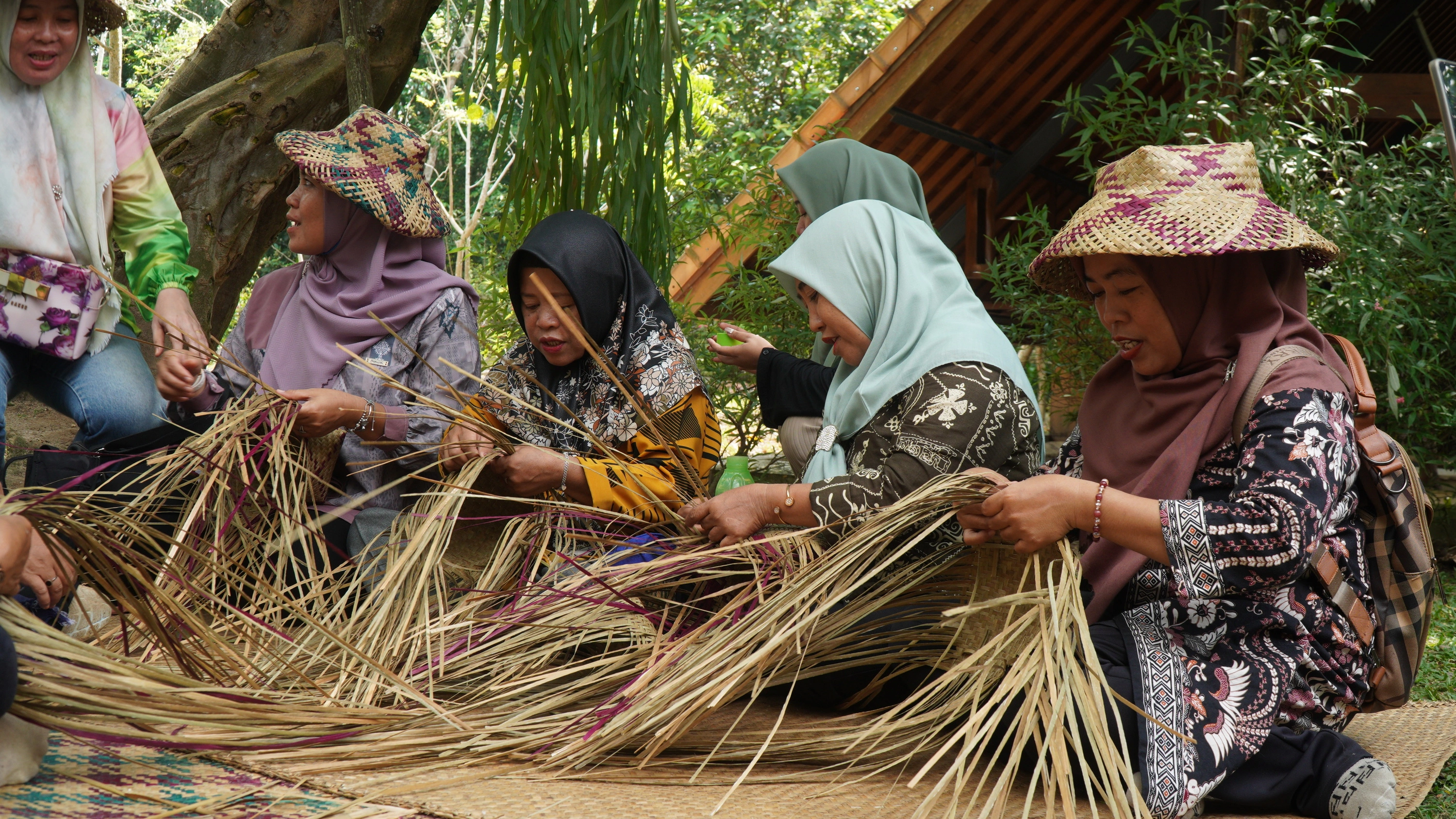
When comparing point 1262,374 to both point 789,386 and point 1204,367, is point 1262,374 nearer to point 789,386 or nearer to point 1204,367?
point 1204,367

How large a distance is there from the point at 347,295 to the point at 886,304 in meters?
1.27

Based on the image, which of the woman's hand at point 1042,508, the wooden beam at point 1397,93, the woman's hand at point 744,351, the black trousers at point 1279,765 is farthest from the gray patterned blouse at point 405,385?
the wooden beam at point 1397,93

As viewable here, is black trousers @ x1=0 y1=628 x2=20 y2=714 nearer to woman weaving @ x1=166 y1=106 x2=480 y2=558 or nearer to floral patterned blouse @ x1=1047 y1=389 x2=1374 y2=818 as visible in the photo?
woman weaving @ x1=166 y1=106 x2=480 y2=558

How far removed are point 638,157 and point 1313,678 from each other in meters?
2.01

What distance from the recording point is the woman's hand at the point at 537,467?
2.08 metres

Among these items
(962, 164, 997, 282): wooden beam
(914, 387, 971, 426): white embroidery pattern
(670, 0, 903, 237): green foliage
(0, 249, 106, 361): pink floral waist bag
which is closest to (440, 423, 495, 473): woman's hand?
(0, 249, 106, 361): pink floral waist bag

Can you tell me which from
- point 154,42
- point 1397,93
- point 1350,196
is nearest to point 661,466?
point 1350,196

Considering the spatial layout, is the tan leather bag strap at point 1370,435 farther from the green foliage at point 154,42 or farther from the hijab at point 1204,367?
the green foliage at point 154,42

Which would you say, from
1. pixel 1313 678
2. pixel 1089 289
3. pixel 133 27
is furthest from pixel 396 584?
pixel 133 27

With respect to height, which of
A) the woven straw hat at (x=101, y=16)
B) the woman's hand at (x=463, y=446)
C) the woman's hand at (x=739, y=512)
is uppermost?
the woven straw hat at (x=101, y=16)

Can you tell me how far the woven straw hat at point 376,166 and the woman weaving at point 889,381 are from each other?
0.91 metres

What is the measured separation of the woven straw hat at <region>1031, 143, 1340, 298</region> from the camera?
1515mm

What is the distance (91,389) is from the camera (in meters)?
2.21

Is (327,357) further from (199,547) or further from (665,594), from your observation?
(665,594)
